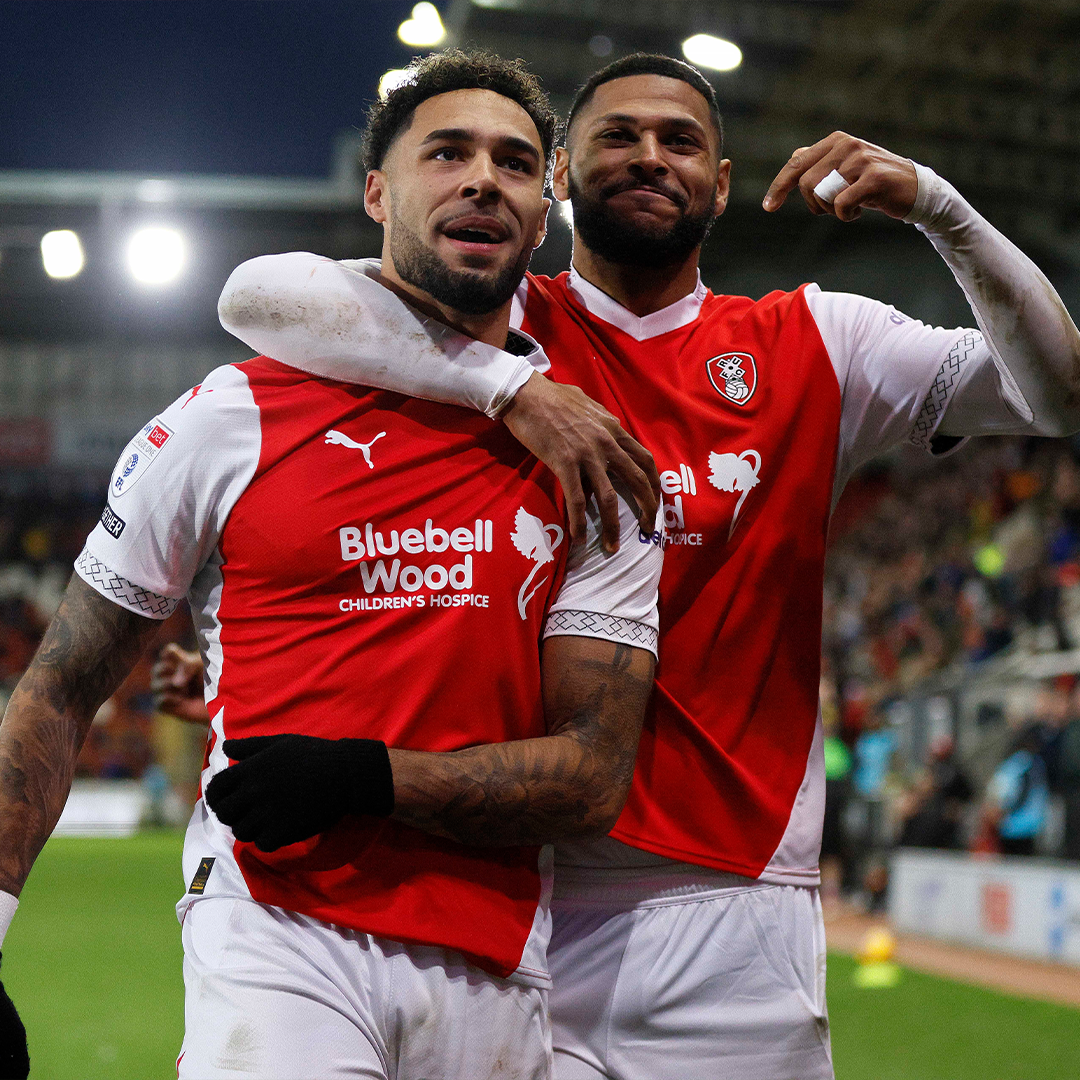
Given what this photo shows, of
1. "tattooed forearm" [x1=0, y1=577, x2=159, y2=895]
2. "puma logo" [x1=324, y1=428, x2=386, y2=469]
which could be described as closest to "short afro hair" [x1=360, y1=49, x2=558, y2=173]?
"puma logo" [x1=324, y1=428, x2=386, y2=469]

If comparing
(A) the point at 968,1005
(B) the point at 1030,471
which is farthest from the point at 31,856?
(B) the point at 1030,471

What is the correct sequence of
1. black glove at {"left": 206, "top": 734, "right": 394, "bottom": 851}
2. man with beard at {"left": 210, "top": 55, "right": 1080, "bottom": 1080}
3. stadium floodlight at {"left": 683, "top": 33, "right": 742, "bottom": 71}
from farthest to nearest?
stadium floodlight at {"left": 683, "top": 33, "right": 742, "bottom": 71}
man with beard at {"left": 210, "top": 55, "right": 1080, "bottom": 1080}
black glove at {"left": 206, "top": 734, "right": 394, "bottom": 851}

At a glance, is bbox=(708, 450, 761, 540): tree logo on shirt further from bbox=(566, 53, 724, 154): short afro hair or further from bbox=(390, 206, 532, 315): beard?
bbox=(566, 53, 724, 154): short afro hair

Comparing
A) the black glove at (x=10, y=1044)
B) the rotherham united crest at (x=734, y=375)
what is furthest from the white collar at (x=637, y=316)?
the black glove at (x=10, y=1044)

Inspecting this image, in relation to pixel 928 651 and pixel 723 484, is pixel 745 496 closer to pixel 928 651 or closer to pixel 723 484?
pixel 723 484

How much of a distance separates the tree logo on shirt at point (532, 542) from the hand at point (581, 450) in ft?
0.13

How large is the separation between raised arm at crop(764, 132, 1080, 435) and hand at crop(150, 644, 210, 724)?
1.48 meters

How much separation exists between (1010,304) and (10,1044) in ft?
6.55

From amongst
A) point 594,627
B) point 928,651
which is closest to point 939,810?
point 928,651

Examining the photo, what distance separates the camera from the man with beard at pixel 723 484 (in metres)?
2.51

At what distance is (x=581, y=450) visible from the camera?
2.23m

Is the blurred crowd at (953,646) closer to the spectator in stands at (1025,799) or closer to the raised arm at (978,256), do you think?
the spectator in stands at (1025,799)

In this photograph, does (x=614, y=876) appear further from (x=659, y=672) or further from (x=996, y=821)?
(x=996, y=821)

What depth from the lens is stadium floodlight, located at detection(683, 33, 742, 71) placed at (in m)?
18.2
